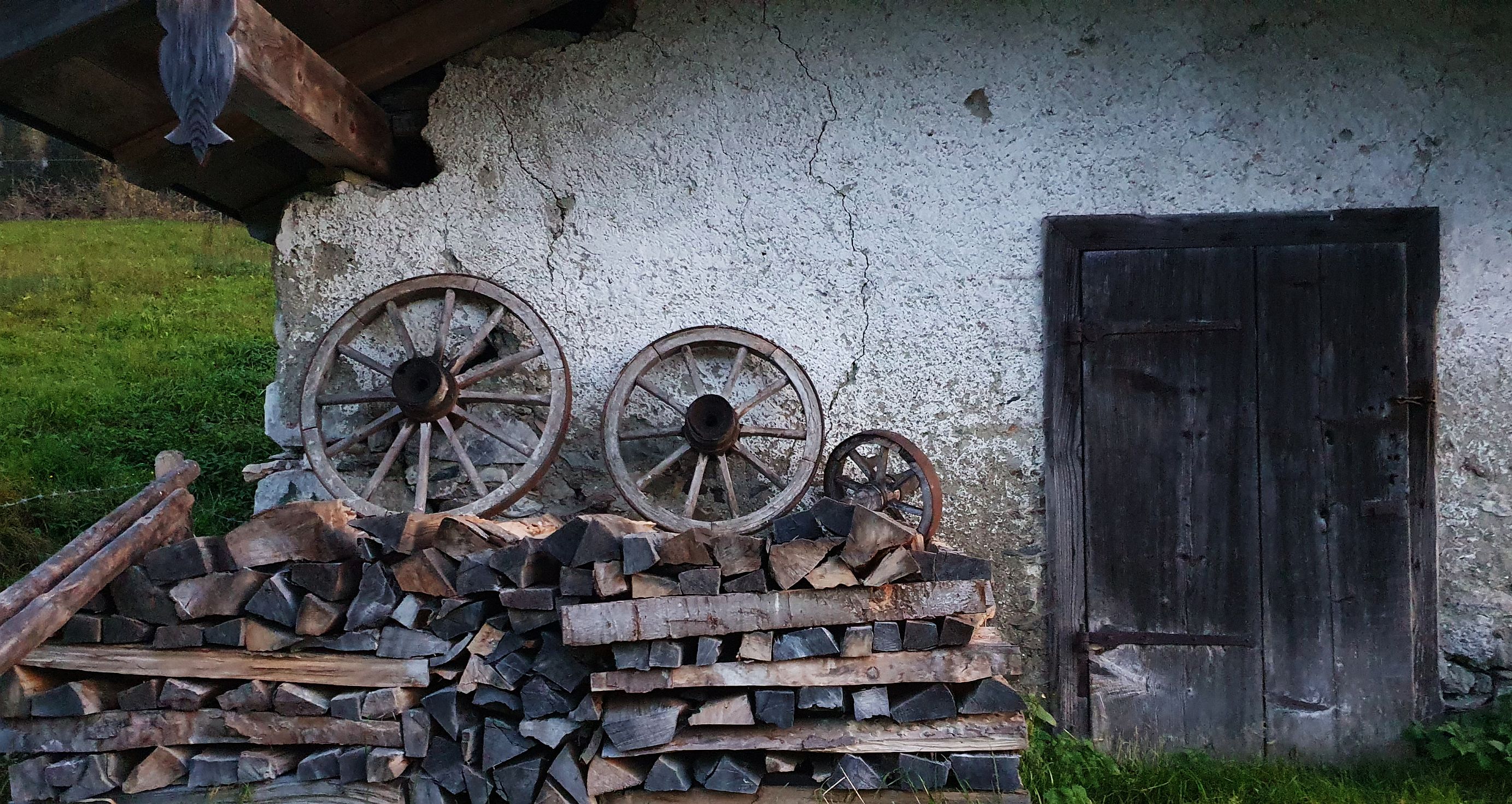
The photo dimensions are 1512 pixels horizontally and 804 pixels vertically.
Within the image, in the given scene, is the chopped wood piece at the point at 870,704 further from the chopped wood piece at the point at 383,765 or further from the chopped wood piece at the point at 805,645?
the chopped wood piece at the point at 383,765

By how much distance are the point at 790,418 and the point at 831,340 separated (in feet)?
1.13

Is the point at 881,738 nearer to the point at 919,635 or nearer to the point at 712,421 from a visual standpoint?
the point at 919,635

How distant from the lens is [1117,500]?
12.6 ft

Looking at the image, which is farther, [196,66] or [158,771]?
[158,771]

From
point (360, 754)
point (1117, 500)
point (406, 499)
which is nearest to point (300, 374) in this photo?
point (406, 499)

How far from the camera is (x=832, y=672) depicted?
9.49 ft

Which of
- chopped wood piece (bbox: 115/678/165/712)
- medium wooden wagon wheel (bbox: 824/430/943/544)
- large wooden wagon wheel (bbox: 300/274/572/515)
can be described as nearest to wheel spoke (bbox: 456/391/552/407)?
large wooden wagon wheel (bbox: 300/274/572/515)

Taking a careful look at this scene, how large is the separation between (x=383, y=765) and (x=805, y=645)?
50.5 inches

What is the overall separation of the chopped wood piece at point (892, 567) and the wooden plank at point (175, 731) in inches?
58.2

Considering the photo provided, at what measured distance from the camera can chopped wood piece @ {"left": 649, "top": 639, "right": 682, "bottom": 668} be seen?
112 inches

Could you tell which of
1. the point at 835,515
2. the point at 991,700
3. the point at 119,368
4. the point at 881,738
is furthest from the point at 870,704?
the point at 119,368

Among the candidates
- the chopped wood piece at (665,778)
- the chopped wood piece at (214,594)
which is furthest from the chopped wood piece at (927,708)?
the chopped wood piece at (214,594)

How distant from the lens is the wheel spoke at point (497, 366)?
3.65m

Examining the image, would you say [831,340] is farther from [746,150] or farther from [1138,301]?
[1138,301]
